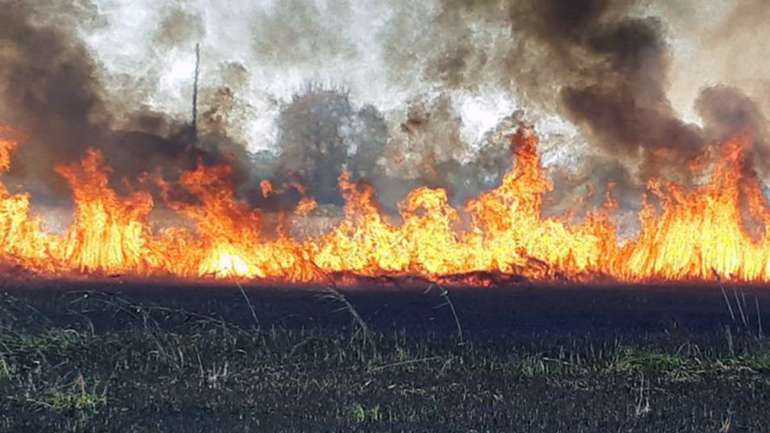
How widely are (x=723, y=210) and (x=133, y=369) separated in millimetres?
22260

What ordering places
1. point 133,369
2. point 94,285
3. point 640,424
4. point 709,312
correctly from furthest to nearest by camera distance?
1. point 94,285
2. point 709,312
3. point 133,369
4. point 640,424

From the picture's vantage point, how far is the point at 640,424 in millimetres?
10828

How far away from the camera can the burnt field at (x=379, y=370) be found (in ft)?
36.0

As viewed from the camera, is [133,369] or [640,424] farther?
[133,369]

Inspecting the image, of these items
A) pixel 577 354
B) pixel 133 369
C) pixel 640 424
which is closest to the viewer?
pixel 640 424

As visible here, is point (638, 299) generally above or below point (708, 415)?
above

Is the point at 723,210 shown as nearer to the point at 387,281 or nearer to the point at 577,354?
the point at 387,281

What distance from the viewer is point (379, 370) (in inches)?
545

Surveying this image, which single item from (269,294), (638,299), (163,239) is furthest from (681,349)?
(163,239)

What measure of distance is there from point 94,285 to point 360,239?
7726 millimetres

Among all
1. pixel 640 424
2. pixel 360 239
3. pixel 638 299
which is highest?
pixel 360 239

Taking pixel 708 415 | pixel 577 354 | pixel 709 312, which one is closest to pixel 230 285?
pixel 709 312

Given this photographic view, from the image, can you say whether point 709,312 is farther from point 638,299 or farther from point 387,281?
point 387,281

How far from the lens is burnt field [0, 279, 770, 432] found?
1096 centimetres
